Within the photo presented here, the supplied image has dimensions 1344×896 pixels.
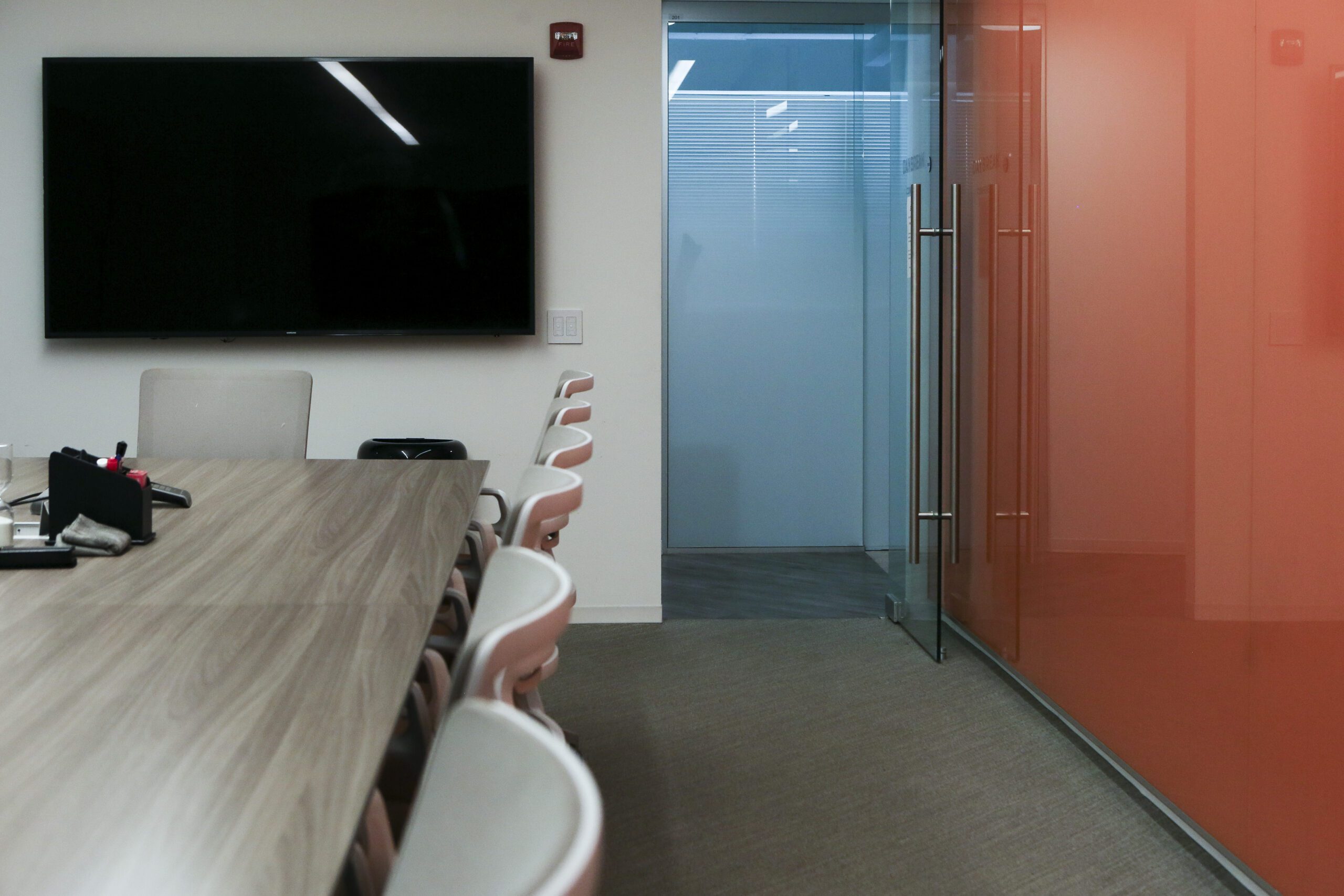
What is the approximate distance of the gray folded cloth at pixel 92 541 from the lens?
1971mm

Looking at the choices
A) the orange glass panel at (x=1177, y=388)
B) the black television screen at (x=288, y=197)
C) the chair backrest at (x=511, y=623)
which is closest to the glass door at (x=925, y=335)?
the orange glass panel at (x=1177, y=388)

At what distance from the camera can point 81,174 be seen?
454cm

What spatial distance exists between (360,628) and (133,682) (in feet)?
1.02

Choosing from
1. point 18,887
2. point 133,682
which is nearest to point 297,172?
point 133,682

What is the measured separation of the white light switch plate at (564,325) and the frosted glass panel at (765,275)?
3.60ft

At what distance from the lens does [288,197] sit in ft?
15.0

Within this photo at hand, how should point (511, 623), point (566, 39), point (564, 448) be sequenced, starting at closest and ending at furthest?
point (511, 623) < point (564, 448) < point (566, 39)

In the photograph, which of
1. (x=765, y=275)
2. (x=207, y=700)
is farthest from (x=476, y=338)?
(x=207, y=700)

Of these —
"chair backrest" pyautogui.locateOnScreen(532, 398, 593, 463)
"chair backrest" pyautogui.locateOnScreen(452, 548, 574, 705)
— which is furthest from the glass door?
"chair backrest" pyautogui.locateOnScreen(452, 548, 574, 705)

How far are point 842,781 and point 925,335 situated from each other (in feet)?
6.56

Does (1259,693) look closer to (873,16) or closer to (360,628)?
(360,628)

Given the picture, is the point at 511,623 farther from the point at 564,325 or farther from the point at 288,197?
the point at 288,197

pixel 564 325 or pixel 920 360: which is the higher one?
pixel 564 325

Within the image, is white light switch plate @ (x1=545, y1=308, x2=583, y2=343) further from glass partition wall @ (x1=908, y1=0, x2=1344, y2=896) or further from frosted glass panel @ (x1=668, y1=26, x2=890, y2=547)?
glass partition wall @ (x1=908, y1=0, x2=1344, y2=896)
